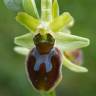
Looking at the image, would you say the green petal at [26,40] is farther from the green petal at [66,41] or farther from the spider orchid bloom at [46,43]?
the green petal at [66,41]

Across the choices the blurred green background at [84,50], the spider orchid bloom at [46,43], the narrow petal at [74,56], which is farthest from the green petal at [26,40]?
the blurred green background at [84,50]

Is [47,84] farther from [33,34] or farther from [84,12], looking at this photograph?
[84,12]

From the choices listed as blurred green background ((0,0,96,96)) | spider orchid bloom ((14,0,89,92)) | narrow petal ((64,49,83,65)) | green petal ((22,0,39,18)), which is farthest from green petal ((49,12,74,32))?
blurred green background ((0,0,96,96))

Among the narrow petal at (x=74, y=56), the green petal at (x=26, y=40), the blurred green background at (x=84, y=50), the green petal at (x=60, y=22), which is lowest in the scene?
the blurred green background at (x=84, y=50)

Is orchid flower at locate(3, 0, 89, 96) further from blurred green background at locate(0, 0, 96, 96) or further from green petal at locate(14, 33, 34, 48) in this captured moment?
blurred green background at locate(0, 0, 96, 96)

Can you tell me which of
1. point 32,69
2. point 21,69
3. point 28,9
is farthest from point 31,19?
point 21,69

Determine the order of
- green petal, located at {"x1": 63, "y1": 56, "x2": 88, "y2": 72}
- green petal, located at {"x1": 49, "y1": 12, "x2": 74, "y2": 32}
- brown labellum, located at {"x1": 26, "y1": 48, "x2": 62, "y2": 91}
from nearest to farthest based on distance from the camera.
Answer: brown labellum, located at {"x1": 26, "y1": 48, "x2": 62, "y2": 91} < green petal, located at {"x1": 49, "y1": 12, "x2": 74, "y2": 32} < green petal, located at {"x1": 63, "y1": 56, "x2": 88, "y2": 72}

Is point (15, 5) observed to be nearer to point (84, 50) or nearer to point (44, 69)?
point (44, 69)
